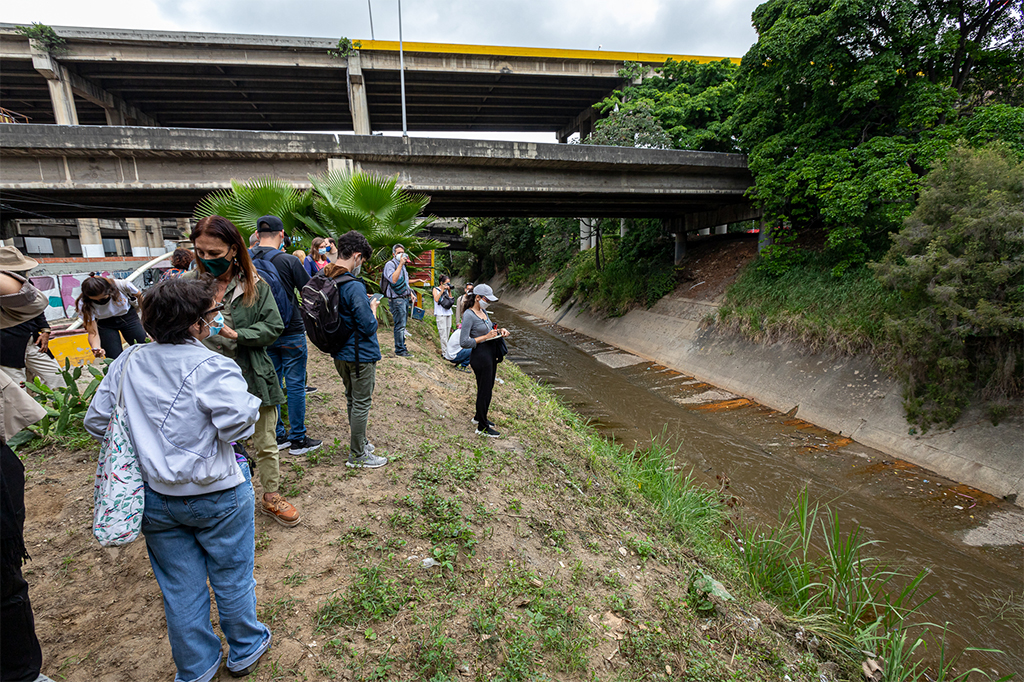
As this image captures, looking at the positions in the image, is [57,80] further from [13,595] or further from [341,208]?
[13,595]

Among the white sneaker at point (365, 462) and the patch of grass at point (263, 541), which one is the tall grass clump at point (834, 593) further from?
Result: the patch of grass at point (263, 541)

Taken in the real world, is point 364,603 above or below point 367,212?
below

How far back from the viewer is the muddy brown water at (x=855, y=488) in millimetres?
4938

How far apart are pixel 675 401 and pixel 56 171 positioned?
15066 mm

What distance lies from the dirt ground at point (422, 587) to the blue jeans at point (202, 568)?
289 millimetres

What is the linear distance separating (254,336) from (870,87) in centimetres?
1237

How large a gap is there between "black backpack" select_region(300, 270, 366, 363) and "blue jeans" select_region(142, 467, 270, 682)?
1561 millimetres

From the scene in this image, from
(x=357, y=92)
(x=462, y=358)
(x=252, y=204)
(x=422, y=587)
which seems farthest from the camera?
(x=357, y=92)

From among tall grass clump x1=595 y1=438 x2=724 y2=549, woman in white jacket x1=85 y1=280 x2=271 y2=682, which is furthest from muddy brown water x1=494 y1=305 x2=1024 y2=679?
woman in white jacket x1=85 y1=280 x2=271 y2=682

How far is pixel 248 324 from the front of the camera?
10.1ft

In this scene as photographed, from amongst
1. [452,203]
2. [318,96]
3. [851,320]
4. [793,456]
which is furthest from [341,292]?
[318,96]

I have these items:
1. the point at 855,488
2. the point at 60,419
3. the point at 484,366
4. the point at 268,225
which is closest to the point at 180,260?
the point at 60,419

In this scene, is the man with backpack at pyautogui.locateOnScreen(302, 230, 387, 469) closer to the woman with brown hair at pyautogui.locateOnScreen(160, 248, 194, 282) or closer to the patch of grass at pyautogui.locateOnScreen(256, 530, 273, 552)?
the patch of grass at pyautogui.locateOnScreen(256, 530, 273, 552)

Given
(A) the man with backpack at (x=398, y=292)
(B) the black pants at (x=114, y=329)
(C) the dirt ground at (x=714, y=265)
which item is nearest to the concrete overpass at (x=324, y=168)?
(C) the dirt ground at (x=714, y=265)
